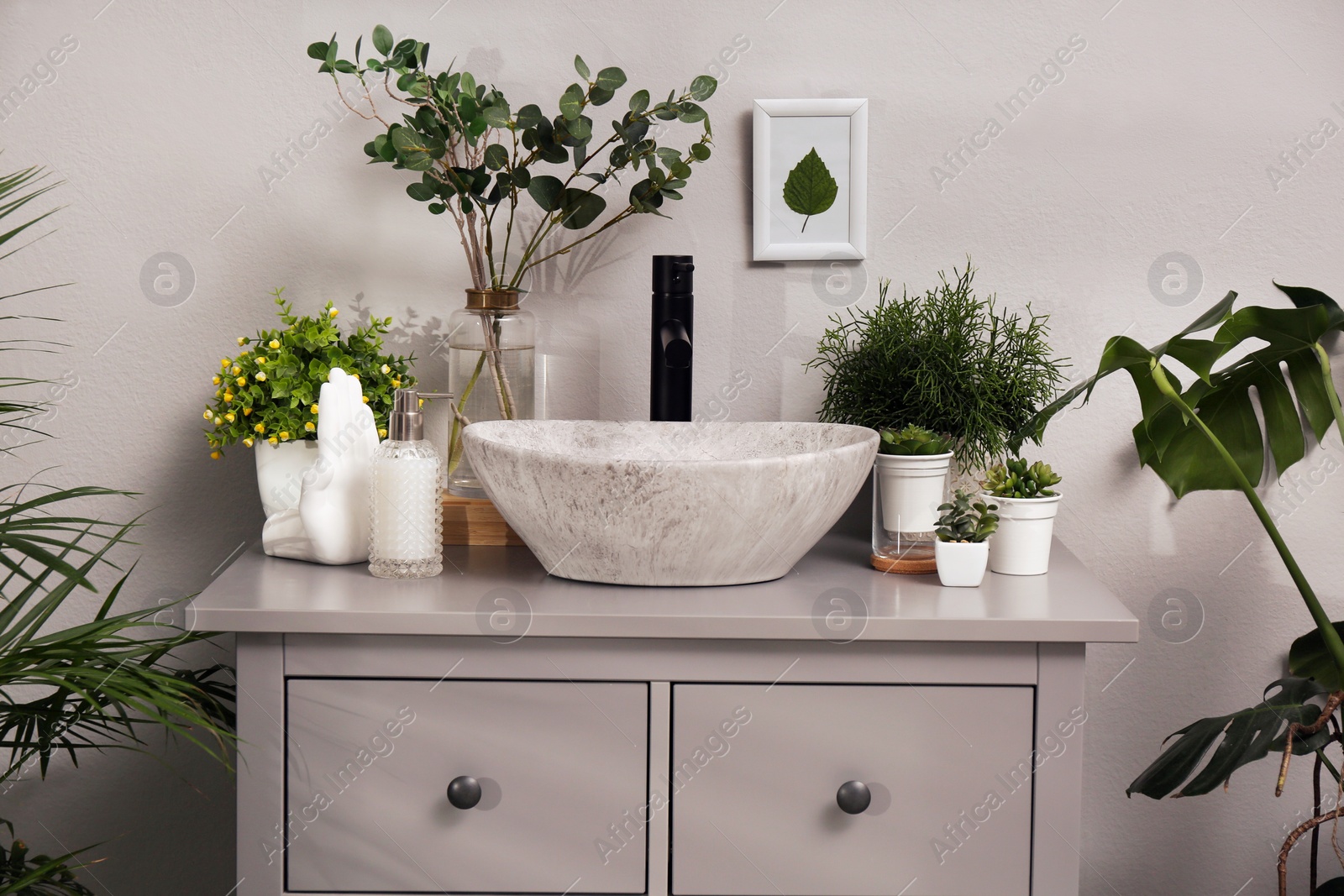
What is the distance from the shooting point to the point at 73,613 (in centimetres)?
135

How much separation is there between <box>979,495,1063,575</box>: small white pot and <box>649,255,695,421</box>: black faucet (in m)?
0.38

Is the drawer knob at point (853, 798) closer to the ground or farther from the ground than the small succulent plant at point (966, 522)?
closer to the ground

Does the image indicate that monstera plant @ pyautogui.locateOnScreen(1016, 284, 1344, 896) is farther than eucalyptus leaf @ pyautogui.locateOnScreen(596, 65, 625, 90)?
No

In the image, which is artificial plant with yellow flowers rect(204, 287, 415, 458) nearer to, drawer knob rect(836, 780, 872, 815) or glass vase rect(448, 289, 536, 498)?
glass vase rect(448, 289, 536, 498)

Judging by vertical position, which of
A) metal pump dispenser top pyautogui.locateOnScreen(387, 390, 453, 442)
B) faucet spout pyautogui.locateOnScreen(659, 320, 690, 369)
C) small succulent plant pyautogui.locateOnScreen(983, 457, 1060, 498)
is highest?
faucet spout pyautogui.locateOnScreen(659, 320, 690, 369)

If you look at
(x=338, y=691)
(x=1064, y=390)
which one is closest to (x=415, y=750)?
(x=338, y=691)

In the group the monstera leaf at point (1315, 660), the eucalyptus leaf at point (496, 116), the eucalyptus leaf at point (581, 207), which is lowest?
the monstera leaf at point (1315, 660)

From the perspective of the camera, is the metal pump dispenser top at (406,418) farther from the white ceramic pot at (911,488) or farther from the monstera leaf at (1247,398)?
the monstera leaf at (1247,398)

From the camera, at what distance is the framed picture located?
1.27m

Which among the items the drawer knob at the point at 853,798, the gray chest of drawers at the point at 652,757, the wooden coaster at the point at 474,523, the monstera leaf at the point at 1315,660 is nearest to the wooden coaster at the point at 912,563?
the gray chest of drawers at the point at 652,757

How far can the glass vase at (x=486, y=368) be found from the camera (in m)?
1.18

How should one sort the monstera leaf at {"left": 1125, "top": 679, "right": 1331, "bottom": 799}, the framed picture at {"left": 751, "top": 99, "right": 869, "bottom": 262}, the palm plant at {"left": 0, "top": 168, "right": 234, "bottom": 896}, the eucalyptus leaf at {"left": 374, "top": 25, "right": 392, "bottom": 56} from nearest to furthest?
the palm plant at {"left": 0, "top": 168, "right": 234, "bottom": 896} → the monstera leaf at {"left": 1125, "top": 679, "right": 1331, "bottom": 799} → the eucalyptus leaf at {"left": 374, "top": 25, "right": 392, "bottom": 56} → the framed picture at {"left": 751, "top": 99, "right": 869, "bottom": 262}

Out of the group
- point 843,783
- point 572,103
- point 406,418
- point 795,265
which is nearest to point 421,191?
point 572,103

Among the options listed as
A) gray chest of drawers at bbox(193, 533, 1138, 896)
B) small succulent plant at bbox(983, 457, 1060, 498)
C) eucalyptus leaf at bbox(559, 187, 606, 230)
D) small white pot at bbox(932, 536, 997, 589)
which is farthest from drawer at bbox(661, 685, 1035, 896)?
eucalyptus leaf at bbox(559, 187, 606, 230)
